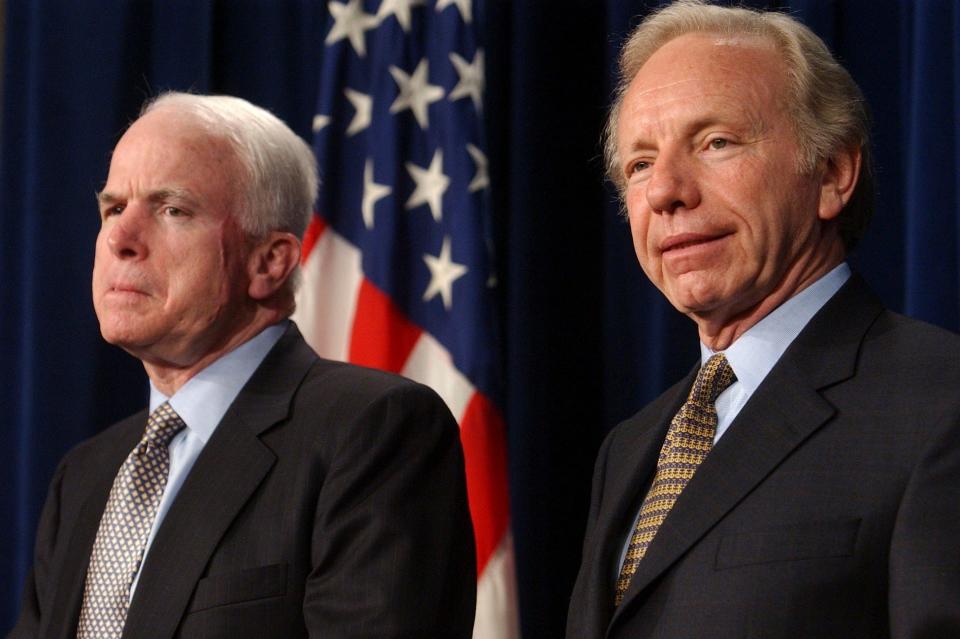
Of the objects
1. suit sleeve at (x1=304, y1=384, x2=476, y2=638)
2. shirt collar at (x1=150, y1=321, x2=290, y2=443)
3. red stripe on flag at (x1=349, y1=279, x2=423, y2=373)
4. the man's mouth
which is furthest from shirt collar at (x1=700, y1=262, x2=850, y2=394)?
red stripe on flag at (x1=349, y1=279, x2=423, y2=373)

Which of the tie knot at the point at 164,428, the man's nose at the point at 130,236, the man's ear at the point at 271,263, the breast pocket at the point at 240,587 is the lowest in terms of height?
the breast pocket at the point at 240,587

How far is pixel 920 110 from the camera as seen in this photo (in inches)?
113

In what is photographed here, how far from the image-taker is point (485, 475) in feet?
10.3

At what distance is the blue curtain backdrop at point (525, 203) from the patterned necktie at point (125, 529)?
127 centimetres

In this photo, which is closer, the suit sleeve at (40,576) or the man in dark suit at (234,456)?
the man in dark suit at (234,456)

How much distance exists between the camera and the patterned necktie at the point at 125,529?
2219mm

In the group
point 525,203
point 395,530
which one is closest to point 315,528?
point 395,530

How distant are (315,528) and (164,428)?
0.44 meters

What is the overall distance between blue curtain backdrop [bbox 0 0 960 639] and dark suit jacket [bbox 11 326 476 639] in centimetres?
119

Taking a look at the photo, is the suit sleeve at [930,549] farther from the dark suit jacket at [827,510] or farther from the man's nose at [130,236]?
the man's nose at [130,236]

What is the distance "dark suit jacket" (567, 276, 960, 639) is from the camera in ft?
4.80

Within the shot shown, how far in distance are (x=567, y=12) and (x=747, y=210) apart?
1.92 metres

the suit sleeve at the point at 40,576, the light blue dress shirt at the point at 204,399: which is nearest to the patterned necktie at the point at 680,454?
the light blue dress shirt at the point at 204,399

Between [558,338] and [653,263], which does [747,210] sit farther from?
[558,338]
